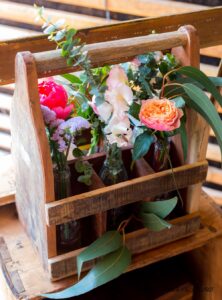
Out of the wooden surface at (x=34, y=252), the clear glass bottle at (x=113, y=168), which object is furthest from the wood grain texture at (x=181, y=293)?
the clear glass bottle at (x=113, y=168)

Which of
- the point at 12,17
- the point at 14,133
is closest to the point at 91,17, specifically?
the point at 12,17

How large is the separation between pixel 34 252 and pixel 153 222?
0.27 metres

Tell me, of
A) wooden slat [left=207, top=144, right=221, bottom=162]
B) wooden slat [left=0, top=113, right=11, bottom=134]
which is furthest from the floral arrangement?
wooden slat [left=207, top=144, right=221, bottom=162]

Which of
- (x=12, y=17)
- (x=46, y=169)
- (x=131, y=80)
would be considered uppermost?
(x=12, y=17)

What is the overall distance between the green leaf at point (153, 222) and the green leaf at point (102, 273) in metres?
0.07

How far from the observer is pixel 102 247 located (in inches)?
36.0

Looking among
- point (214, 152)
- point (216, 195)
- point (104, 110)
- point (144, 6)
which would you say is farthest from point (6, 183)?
point (216, 195)

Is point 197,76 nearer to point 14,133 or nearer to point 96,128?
point 96,128

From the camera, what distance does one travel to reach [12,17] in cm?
144

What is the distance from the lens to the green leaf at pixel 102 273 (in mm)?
878

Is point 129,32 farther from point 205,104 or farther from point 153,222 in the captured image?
point 153,222

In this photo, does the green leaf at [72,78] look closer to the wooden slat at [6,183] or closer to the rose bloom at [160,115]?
the rose bloom at [160,115]

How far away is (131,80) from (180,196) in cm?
31

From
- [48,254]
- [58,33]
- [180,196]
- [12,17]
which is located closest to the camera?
[58,33]
